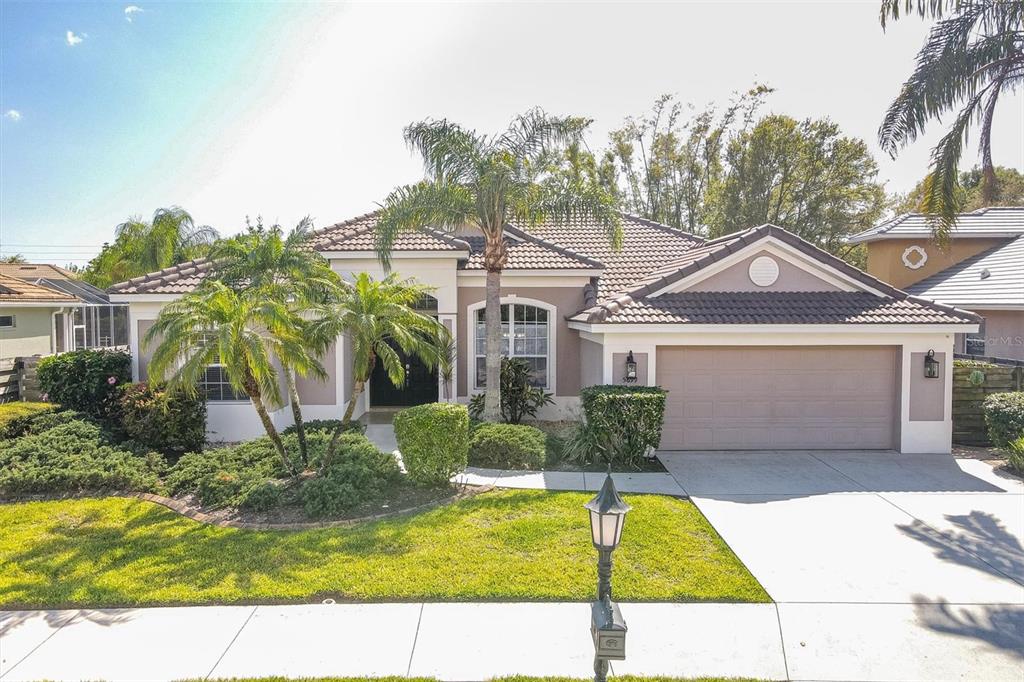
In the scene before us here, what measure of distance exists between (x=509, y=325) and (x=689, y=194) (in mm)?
23007

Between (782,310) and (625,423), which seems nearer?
(625,423)

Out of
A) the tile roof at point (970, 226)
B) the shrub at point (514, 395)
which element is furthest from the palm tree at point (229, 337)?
the tile roof at point (970, 226)

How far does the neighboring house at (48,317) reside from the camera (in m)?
20.1

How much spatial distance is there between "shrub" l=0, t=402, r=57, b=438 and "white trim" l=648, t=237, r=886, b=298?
12.4 metres

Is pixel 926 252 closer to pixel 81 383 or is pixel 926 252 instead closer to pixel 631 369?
pixel 631 369

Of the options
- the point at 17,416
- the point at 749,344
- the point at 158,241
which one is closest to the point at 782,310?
the point at 749,344

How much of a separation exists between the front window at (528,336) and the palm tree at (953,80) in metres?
8.74

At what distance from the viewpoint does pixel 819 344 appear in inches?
423

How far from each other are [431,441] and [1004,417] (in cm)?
1056

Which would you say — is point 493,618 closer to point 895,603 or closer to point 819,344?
point 895,603

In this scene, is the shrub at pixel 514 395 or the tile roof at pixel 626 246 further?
the tile roof at pixel 626 246

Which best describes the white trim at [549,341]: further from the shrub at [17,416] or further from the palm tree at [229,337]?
the shrub at [17,416]

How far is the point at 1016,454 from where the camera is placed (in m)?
9.53

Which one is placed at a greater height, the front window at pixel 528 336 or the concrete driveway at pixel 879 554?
the front window at pixel 528 336
